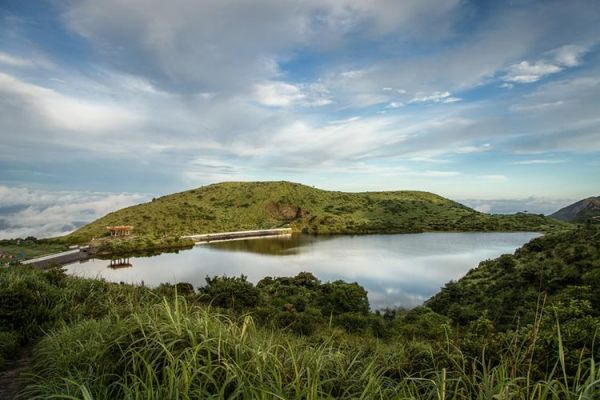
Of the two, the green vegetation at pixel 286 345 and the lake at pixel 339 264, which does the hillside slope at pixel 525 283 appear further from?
the lake at pixel 339 264

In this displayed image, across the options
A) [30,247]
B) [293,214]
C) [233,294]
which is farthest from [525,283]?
[293,214]

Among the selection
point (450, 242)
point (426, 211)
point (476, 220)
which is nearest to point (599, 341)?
point (450, 242)

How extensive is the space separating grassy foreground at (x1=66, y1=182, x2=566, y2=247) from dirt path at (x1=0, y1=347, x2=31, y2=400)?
65.7 metres

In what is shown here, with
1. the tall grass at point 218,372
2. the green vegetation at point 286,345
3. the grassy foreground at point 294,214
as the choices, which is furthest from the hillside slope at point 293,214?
the tall grass at point 218,372

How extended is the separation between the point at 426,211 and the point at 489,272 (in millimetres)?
80099

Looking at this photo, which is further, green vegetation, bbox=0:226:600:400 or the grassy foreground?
the grassy foreground

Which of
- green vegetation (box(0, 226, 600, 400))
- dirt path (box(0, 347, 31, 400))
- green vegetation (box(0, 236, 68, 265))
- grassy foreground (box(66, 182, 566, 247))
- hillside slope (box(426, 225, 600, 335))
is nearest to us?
green vegetation (box(0, 226, 600, 400))

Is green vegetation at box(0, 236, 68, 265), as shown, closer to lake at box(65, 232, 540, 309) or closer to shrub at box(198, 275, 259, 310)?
lake at box(65, 232, 540, 309)

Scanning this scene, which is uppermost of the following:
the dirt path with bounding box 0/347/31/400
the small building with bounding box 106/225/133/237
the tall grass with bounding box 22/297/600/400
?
the small building with bounding box 106/225/133/237

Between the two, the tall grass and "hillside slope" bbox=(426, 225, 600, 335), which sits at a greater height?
the tall grass

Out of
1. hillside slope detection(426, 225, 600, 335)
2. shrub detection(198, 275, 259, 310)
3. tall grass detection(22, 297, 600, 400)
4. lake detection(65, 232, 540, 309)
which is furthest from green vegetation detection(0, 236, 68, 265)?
tall grass detection(22, 297, 600, 400)

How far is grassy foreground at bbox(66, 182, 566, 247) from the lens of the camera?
79.7m

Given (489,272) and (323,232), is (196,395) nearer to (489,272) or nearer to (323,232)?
(489,272)

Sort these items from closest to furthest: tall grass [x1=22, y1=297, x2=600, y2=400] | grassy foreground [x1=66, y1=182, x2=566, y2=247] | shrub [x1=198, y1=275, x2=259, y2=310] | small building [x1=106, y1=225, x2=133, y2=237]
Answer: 1. tall grass [x1=22, y1=297, x2=600, y2=400]
2. shrub [x1=198, y1=275, x2=259, y2=310]
3. small building [x1=106, y1=225, x2=133, y2=237]
4. grassy foreground [x1=66, y1=182, x2=566, y2=247]
